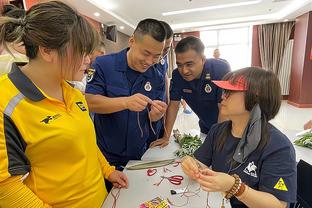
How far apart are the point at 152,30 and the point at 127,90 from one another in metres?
0.43

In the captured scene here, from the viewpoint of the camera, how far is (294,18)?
7.61m

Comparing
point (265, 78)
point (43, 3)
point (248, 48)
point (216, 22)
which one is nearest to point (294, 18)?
point (248, 48)

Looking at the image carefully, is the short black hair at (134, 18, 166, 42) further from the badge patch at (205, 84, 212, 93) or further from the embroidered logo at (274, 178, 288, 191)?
the embroidered logo at (274, 178, 288, 191)

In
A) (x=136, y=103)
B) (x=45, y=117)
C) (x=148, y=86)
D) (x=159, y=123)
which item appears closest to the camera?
(x=45, y=117)

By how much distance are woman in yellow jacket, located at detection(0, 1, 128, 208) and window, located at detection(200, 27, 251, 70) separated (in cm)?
869

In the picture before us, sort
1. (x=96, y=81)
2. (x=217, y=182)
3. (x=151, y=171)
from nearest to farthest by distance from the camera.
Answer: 1. (x=217, y=182)
2. (x=151, y=171)
3. (x=96, y=81)

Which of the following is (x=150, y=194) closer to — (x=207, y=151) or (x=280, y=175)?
(x=207, y=151)

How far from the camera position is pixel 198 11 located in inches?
264

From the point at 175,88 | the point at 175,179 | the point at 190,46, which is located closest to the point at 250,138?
the point at 175,179

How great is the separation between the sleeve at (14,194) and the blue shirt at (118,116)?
2.77 feet

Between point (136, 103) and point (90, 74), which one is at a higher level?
point (90, 74)

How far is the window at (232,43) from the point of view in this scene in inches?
349

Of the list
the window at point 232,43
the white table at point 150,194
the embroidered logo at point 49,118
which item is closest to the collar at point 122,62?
the white table at point 150,194

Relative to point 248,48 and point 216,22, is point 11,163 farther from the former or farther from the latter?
point 248,48
